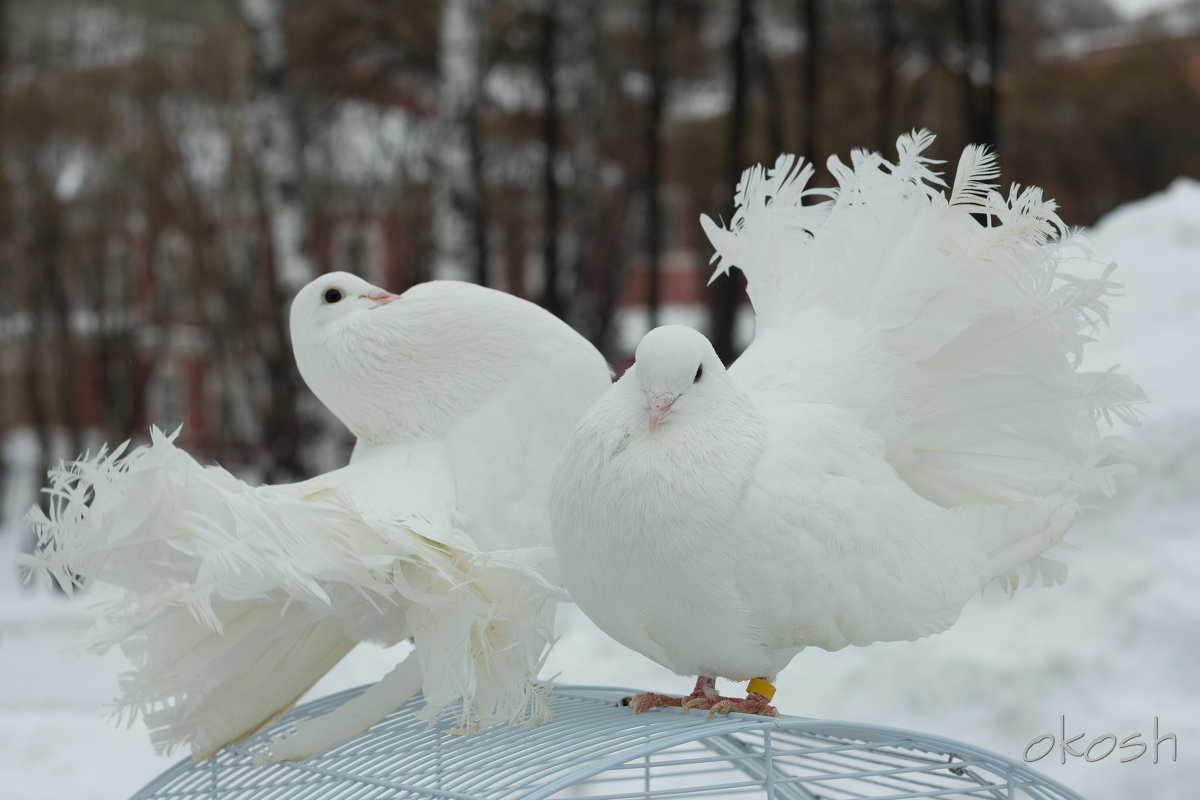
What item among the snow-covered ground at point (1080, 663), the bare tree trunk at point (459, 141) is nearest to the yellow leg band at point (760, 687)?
the snow-covered ground at point (1080, 663)

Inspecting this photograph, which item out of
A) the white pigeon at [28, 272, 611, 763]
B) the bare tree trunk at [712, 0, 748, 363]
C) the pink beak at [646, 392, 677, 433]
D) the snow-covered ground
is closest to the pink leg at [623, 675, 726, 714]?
the white pigeon at [28, 272, 611, 763]

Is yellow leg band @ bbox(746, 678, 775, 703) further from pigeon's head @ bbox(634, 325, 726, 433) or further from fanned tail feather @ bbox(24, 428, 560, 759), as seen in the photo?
pigeon's head @ bbox(634, 325, 726, 433)

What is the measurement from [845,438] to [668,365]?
0.50 meters

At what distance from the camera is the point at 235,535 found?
7.67 feet

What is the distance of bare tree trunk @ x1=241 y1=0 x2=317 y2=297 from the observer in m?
7.27

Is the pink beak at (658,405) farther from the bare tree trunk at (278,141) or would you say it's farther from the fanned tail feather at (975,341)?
the bare tree trunk at (278,141)

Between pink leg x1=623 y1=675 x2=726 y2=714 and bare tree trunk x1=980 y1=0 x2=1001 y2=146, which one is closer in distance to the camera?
pink leg x1=623 y1=675 x2=726 y2=714

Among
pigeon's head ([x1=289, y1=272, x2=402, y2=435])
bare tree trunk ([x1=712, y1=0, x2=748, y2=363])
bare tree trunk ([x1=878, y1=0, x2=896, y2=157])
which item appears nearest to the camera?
pigeon's head ([x1=289, y1=272, x2=402, y2=435])

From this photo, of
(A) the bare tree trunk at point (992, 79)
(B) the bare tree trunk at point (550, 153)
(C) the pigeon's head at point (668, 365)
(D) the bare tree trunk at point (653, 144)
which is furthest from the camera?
(B) the bare tree trunk at point (550, 153)

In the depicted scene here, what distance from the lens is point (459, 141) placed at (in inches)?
291

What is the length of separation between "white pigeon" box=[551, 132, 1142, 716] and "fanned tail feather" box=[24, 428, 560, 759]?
0.27m

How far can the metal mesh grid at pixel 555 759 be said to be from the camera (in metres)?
2.19

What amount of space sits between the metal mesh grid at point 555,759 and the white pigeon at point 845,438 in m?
0.19

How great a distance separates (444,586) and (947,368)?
1272mm
